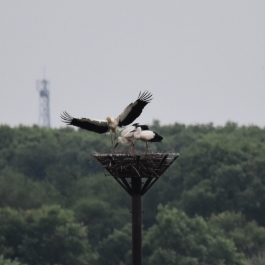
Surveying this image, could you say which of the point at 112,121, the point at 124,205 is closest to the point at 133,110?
the point at 112,121

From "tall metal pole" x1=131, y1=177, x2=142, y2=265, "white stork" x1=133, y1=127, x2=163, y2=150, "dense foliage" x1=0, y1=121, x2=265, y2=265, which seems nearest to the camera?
"tall metal pole" x1=131, y1=177, x2=142, y2=265

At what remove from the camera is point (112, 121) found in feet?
168

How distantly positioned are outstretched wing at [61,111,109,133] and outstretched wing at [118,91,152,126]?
0.50 meters

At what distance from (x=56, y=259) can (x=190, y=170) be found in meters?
26.1

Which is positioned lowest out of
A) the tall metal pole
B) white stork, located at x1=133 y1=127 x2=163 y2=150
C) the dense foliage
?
the tall metal pole

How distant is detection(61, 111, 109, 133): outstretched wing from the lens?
5091 cm

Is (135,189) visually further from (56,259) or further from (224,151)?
(224,151)

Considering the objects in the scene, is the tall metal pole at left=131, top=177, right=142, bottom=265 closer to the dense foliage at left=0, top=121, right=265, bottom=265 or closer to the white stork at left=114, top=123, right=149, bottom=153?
the white stork at left=114, top=123, right=149, bottom=153

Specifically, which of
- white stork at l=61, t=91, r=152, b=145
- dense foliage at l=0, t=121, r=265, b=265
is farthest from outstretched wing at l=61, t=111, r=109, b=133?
dense foliage at l=0, t=121, r=265, b=265

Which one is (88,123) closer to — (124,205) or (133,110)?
(133,110)

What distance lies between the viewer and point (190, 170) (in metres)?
136

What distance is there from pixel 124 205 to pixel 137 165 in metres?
83.6

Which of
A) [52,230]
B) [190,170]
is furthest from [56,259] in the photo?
[190,170]

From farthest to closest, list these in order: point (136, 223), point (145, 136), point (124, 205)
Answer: point (124, 205), point (145, 136), point (136, 223)
